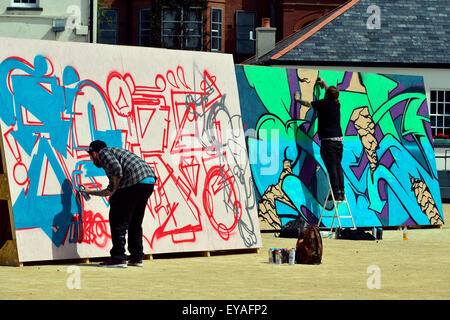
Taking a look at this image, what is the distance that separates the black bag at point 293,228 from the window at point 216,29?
33.6 metres

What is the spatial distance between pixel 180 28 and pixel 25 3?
61.4 feet

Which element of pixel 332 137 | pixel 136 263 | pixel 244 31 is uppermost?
pixel 244 31

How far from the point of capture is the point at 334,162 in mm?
16000

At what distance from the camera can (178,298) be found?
8.97 meters

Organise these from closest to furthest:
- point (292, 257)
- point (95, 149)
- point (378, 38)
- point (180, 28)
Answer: point (95, 149), point (292, 257), point (378, 38), point (180, 28)

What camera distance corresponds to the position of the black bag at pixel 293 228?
15.2 metres

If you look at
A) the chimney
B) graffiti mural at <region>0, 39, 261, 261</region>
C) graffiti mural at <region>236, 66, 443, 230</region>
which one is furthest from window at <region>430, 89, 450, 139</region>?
graffiti mural at <region>0, 39, 261, 261</region>

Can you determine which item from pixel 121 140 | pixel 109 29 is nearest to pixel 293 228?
pixel 121 140

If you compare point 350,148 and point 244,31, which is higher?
point 244,31

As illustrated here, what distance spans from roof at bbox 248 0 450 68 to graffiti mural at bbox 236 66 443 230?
1804 cm

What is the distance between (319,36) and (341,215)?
21124 mm

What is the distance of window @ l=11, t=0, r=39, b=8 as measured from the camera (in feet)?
94.6

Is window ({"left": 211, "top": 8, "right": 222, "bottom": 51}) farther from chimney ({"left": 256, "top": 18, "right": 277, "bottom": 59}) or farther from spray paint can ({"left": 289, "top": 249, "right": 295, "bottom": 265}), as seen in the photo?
spray paint can ({"left": 289, "top": 249, "right": 295, "bottom": 265})

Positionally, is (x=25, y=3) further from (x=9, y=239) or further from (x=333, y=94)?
(x=9, y=239)
